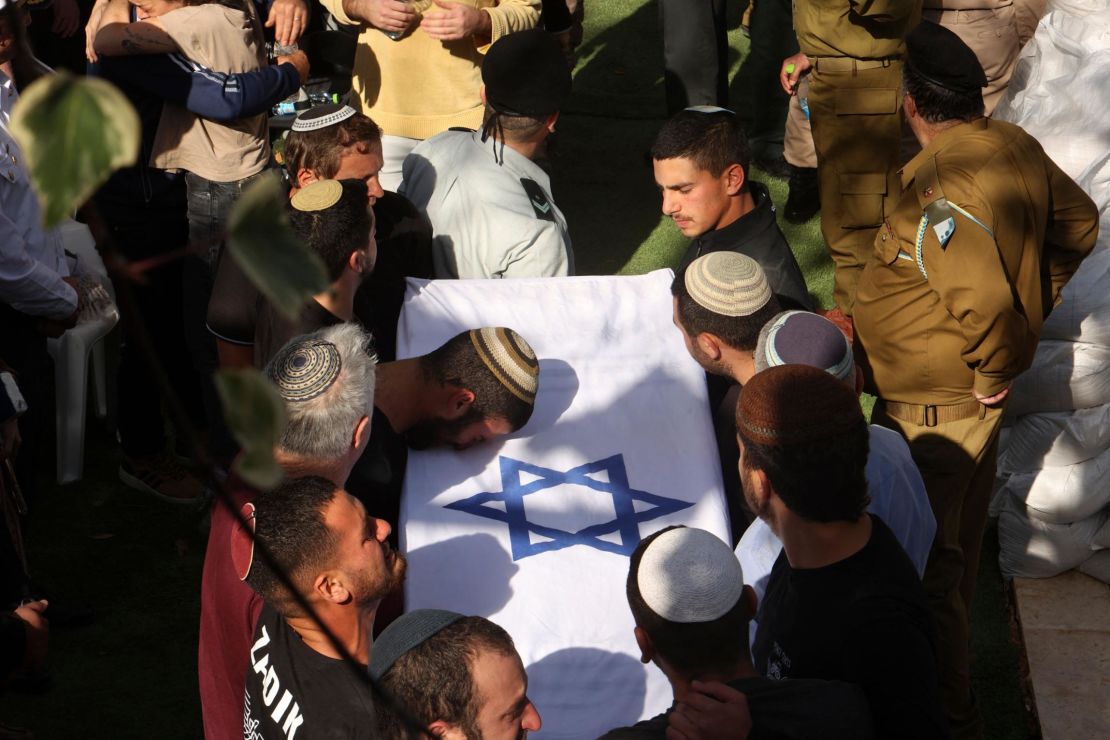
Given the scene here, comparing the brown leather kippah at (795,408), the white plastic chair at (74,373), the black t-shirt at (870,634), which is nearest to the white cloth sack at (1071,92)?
the brown leather kippah at (795,408)

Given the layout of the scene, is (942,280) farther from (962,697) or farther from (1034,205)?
(962,697)

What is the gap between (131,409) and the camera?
362 cm

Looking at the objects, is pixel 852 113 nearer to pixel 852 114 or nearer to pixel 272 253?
pixel 852 114

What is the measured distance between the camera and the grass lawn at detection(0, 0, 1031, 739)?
3.07m

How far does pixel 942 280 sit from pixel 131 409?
2.46 meters

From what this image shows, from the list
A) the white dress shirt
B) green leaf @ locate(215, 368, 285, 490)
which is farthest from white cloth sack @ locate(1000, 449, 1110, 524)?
green leaf @ locate(215, 368, 285, 490)

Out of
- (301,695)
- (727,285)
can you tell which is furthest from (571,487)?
(301,695)

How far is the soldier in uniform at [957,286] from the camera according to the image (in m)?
2.67

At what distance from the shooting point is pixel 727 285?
2443mm

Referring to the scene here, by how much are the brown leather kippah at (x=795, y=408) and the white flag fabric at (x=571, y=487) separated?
1.68 ft

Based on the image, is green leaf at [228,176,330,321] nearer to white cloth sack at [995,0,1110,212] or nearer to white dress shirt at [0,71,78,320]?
white dress shirt at [0,71,78,320]

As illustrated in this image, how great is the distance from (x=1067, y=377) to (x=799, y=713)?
2.12 m

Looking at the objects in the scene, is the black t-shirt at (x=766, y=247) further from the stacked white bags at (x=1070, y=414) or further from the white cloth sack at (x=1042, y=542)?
the white cloth sack at (x=1042, y=542)

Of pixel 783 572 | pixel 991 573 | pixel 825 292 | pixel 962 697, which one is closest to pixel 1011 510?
Result: pixel 991 573
